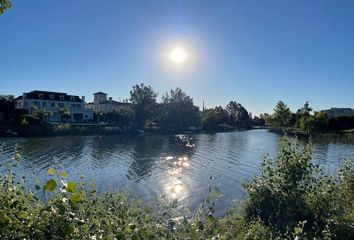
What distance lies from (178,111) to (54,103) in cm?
3532

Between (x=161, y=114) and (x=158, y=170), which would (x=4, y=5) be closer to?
(x=158, y=170)

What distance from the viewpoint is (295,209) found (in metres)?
10.0

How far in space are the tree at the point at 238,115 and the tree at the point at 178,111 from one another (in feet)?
121

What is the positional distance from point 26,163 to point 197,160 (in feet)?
55.1

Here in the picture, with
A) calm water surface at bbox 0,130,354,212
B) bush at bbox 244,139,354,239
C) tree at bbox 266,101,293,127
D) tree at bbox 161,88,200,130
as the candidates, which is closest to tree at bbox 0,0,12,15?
bush at bbox 244,139,354,239

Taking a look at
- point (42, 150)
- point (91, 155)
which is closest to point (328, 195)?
point (91, 155)

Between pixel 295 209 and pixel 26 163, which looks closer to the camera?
pixel 295 209

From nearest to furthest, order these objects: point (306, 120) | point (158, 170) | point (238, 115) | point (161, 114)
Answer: point (158, 170) → point (306, 120) → point (161, 114) → point (238, 115)

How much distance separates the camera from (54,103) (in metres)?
81.5

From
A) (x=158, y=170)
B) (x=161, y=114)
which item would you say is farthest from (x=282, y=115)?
(x=158, y=170)

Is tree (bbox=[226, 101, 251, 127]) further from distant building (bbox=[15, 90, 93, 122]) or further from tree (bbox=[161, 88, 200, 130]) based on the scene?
distant building (bbox=[15, 90, 93, 122])

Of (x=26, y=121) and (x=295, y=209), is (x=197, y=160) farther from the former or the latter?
(x=26, y=121)

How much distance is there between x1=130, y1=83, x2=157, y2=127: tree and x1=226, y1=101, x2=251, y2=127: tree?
2286 inches

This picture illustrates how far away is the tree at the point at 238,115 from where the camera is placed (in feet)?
441
